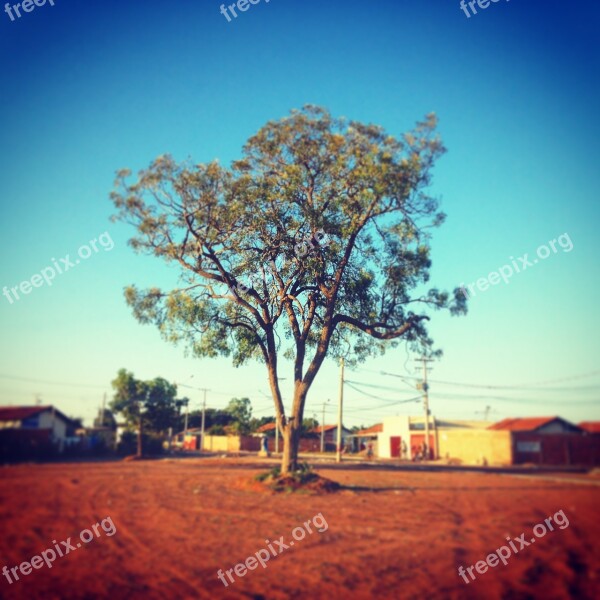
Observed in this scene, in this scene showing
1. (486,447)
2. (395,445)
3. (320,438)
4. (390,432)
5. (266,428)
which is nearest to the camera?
(486,447)

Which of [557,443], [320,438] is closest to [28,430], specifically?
[557,443]

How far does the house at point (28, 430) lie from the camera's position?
643 cm

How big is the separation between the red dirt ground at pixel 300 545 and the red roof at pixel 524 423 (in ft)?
2.83

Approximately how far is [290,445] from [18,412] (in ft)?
36.0

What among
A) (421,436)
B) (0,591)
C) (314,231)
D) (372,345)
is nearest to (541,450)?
(0,591)

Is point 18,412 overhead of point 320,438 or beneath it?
overhead

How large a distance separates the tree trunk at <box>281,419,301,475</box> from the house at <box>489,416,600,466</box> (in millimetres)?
11269

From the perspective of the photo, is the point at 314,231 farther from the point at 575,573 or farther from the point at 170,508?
the point at 575,573

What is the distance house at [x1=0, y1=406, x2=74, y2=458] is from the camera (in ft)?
21.1

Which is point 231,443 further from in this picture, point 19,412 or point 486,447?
point 19,412

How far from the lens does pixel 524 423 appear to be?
233 inches

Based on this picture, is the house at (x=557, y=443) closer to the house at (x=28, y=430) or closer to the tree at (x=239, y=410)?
the house at (x=28, y=430)

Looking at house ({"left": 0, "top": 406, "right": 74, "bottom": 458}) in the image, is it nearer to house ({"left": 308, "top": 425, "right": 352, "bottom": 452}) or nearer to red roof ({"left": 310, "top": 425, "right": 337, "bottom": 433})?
house ({"left": 308, "top": 425, "right": 352, "bottom": 452})

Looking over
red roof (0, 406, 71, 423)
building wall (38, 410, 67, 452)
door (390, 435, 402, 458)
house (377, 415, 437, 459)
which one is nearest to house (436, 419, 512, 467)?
building wall (38, 410, 67, 452)
